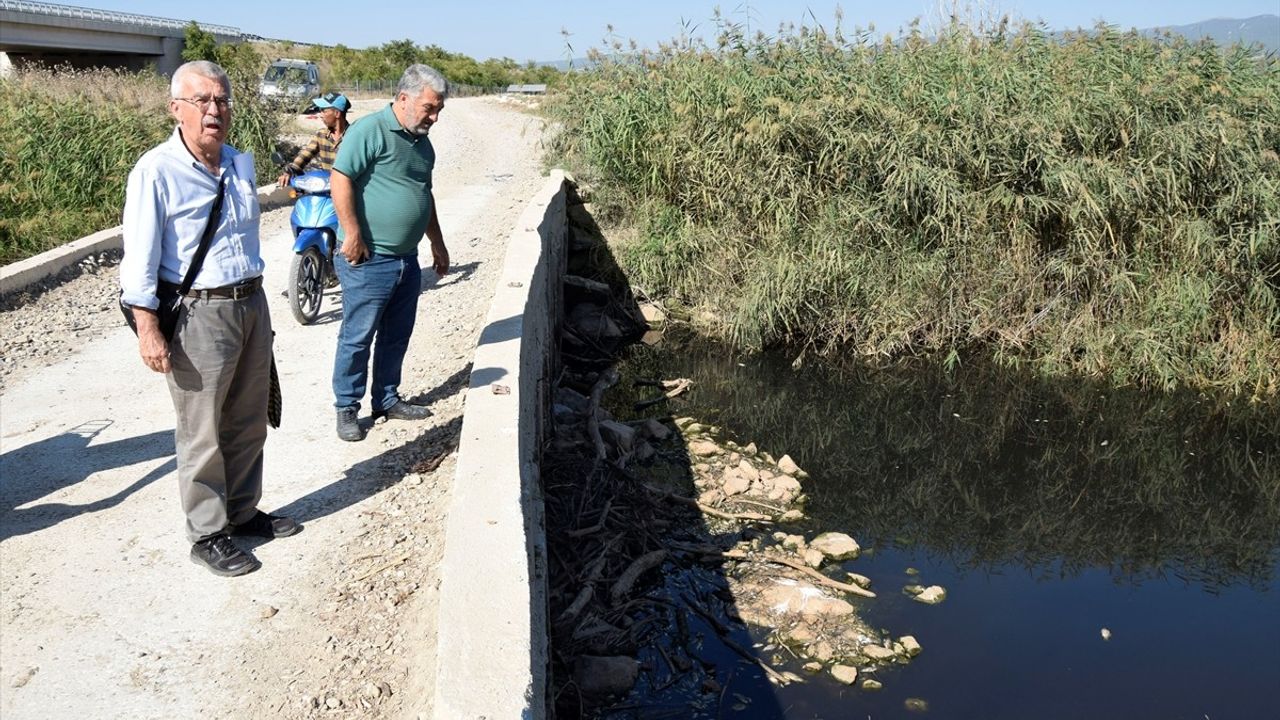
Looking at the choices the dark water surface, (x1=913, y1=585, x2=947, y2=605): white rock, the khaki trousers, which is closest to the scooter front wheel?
the dark water surface

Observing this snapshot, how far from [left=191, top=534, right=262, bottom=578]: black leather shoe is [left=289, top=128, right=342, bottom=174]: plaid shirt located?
169 inches

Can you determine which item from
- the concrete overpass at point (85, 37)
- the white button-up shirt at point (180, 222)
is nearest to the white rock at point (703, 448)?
the white button-up shirt at point (180, 222)

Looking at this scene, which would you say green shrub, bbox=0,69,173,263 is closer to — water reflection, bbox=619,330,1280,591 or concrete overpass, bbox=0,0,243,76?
water reflection, bbox=619,330,1280,591

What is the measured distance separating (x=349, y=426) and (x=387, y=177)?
129 centimetres

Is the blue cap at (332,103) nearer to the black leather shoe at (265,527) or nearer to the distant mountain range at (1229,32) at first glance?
the black leather shoe at (265,527)

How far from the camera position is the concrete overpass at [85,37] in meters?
39.2

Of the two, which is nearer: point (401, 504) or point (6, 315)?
point (401, 504)

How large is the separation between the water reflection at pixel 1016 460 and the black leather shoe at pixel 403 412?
2834 millimetres

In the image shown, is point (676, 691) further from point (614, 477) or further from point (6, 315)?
point (6, 315)

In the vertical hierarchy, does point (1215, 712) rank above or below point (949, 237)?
below

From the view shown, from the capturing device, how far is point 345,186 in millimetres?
4855

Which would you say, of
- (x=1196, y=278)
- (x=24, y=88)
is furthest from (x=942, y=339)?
(x=24, y=88)

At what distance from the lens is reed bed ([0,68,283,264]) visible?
10064 millimetres

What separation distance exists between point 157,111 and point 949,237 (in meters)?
10.3
